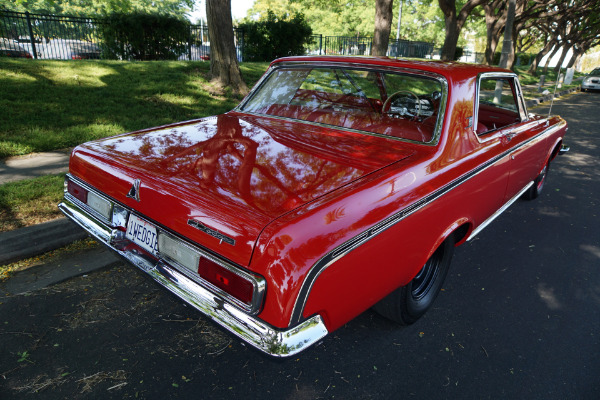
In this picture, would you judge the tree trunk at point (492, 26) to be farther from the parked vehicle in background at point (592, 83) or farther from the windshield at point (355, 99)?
the windshield at point (355, 99)

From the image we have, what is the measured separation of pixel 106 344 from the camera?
241cm

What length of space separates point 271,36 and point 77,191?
44.2ft

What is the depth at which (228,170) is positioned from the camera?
2.09 metres

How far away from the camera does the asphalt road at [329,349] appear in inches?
85.4

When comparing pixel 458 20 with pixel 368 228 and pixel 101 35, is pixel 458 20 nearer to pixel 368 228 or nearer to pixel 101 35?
pixel 101 35

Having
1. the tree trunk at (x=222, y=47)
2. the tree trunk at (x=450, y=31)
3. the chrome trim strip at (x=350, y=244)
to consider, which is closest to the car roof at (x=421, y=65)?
the chrome trim strip at (x=350, y=244)

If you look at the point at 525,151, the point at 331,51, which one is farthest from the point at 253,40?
the point at 525,151

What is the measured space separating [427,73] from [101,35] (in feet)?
38.1

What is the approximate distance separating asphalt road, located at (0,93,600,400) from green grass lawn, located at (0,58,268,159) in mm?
3753

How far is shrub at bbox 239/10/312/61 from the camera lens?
14.6 metres

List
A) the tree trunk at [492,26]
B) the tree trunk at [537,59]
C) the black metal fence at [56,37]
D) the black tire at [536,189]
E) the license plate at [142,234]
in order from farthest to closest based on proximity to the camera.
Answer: the tree trunk at [537,59]
the tree trunk at [492,26]
the black metal fence at [56,37]
the black tire at [536,189]
the license plate at [142,234]

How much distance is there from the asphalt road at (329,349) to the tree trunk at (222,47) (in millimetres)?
6619

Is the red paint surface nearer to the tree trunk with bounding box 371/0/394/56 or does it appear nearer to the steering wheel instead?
the steering wheel

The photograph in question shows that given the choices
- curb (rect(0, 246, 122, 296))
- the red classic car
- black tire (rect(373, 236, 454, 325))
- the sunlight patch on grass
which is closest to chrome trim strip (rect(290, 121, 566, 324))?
the red classic car
